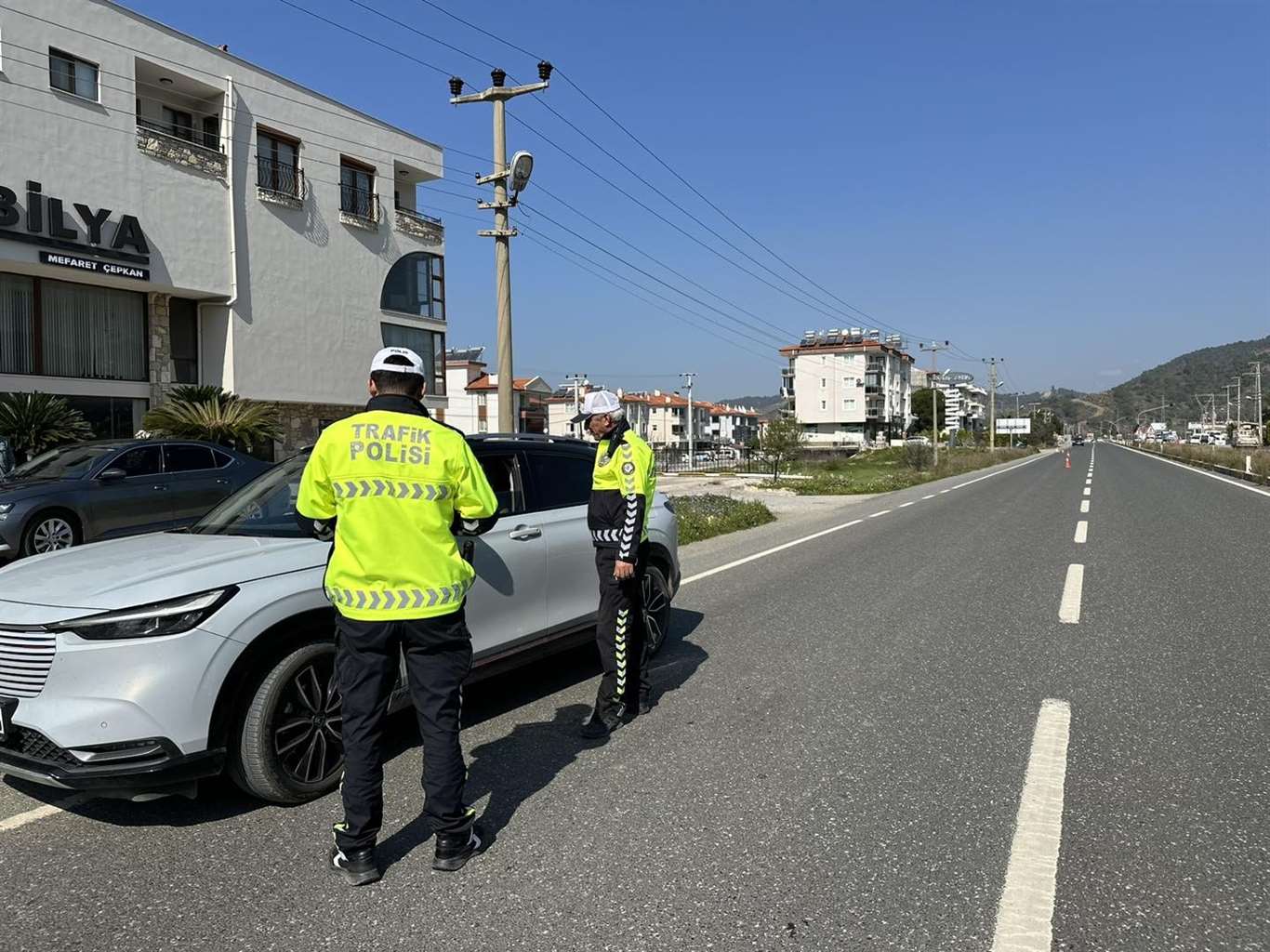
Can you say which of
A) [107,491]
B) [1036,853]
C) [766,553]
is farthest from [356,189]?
[1036,853]

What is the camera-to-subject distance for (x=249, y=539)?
13.7 feet

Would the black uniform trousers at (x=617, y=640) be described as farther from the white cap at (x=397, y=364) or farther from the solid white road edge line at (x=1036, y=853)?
the solid white road edge line at (x=1036, y=853)

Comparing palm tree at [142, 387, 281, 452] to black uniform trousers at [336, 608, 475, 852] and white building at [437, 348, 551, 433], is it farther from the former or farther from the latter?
white building at [437, 348, 551, 433]

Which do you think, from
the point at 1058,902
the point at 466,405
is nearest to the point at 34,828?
the point at 1058,902

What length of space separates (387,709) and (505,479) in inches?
80.1

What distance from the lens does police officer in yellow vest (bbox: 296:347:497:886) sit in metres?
3.15

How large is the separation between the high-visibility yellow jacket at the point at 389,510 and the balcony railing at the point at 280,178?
2386 centimetres

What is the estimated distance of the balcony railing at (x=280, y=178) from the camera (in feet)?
78.8

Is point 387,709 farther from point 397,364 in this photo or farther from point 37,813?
point 37,813

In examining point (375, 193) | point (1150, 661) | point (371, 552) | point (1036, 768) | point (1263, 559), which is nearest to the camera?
point (371, 552)

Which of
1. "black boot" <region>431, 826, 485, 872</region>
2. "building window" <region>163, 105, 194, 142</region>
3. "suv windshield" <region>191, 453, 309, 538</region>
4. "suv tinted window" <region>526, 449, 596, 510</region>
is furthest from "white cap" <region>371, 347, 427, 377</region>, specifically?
"building window" <region>163, 105, 194, 142</region>

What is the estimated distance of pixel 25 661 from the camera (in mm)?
3291

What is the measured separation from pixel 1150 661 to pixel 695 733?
3432 mm

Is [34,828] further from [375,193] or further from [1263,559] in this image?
[375,193]
